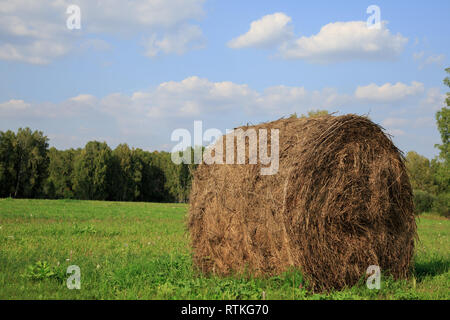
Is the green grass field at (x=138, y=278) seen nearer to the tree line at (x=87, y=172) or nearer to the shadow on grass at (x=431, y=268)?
the shadow on grass at (x=431, y=268)

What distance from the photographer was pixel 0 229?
13.2m

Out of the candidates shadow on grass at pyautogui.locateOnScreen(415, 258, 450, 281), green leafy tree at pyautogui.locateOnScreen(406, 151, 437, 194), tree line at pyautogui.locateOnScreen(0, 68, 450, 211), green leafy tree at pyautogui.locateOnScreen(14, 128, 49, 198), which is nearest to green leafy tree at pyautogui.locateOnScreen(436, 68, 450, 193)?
tree line at pyautogui.locateOnScreen(0, 68, 450, 211)

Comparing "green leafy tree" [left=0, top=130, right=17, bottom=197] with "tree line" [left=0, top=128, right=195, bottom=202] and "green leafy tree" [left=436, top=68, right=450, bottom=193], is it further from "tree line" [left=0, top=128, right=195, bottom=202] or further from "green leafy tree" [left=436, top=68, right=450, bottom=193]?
"green leafy tree" [left=436, top=68, right=450, bottom=193]

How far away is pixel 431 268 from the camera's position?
30.0ft

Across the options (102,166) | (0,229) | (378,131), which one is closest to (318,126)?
(378,131)

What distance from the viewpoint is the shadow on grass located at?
8617 mm

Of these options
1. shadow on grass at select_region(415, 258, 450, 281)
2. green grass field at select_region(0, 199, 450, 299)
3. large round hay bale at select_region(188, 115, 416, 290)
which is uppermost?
large round hay bale at select_region(188, 115, 416, 290)

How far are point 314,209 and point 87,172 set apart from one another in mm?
61178

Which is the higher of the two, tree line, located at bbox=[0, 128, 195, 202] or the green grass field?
tree line, located at bbox=[0, 128, 195, 202]

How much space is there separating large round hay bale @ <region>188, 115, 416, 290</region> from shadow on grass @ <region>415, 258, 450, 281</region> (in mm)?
967

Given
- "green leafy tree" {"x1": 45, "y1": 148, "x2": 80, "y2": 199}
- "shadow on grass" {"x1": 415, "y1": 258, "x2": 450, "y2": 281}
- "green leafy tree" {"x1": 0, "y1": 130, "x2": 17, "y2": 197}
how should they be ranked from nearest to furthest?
1. "shadow on grass" {"x1": 415, "y1": 258, "x2": 450, "y2": 281}
2. "green leafy tree" {"x1": 0, "y1": 130, "x2": 17, "y2": 197}
3. "green leafy tree" {"x1": 45, "y1": 148, "x2": 80, "y2": 199}

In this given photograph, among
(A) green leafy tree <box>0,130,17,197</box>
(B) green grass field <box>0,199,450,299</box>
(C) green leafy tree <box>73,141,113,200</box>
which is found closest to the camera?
(B) green grass field <box>0,199,450,299</box>

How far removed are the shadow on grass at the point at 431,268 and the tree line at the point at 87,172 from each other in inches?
1907
